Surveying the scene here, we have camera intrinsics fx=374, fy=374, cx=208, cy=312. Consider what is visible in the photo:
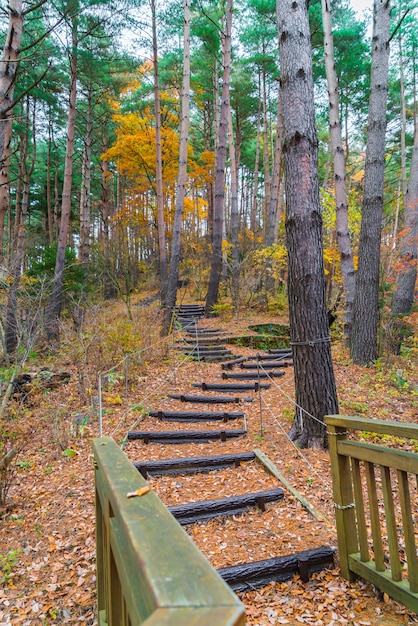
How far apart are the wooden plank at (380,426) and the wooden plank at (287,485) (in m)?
1.26

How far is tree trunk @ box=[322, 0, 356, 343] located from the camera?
8992 millimetres

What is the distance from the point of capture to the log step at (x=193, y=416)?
232 inches

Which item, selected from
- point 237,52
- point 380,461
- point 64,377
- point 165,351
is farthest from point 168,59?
point 380,461

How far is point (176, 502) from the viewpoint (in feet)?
12.0

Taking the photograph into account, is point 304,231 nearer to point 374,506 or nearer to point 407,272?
point 374,506

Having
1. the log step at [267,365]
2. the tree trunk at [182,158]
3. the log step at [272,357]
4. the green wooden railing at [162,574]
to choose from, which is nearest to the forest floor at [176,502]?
the log step at [267,365]

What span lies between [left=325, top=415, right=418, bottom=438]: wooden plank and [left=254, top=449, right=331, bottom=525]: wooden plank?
1.26 meters

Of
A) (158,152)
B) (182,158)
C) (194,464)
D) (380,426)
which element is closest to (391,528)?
(380,426)

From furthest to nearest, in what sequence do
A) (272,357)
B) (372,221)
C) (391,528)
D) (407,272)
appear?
(272,357) → (407,272) → (372,221) → (391,528)

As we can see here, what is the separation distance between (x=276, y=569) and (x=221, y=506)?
86 centimetres

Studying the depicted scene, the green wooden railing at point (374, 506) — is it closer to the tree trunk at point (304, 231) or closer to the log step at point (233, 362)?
the tree trunk at point (304, 231)

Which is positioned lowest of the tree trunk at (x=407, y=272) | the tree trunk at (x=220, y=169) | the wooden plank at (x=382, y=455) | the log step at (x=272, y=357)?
the log step at (x=272, y=357)

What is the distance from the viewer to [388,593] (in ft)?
7.18

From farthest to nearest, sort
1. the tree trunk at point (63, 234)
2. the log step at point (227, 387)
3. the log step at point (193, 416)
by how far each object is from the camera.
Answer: the tree trunk at point (63, 234) → the log step at point (227, 387) → the log step at point (193, 416)
